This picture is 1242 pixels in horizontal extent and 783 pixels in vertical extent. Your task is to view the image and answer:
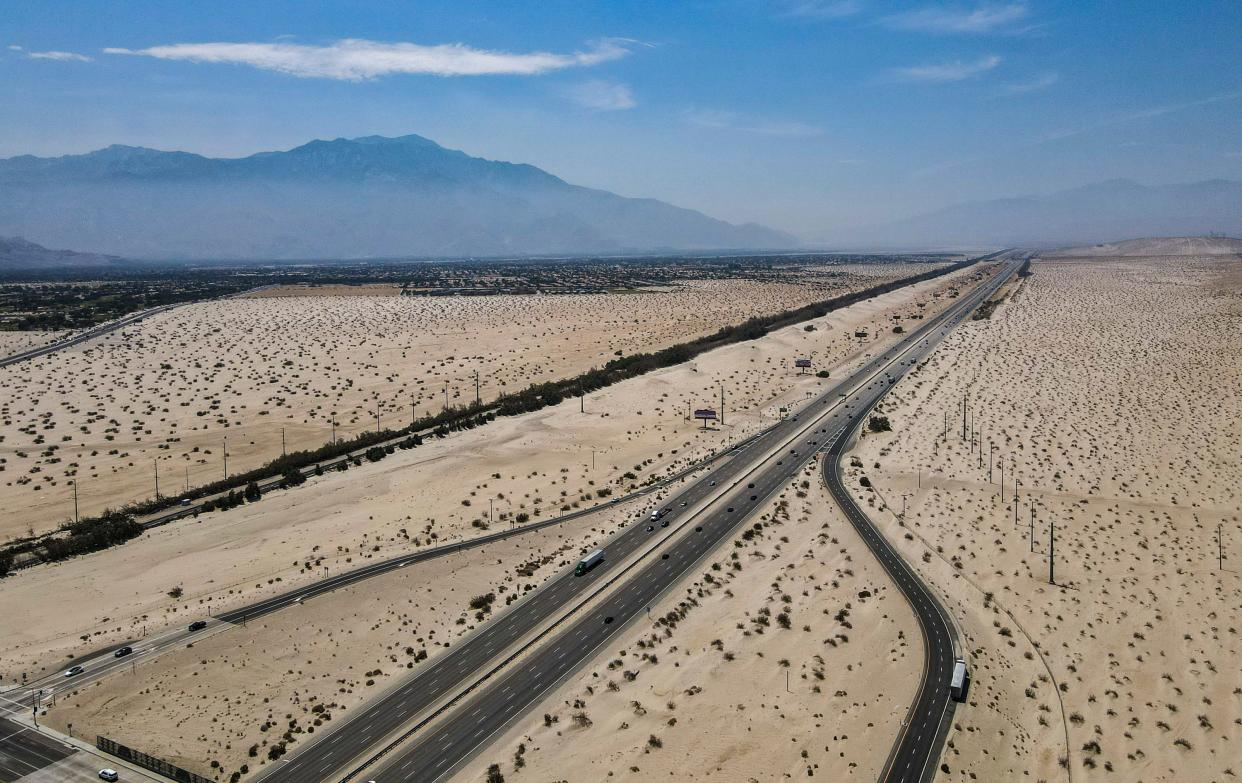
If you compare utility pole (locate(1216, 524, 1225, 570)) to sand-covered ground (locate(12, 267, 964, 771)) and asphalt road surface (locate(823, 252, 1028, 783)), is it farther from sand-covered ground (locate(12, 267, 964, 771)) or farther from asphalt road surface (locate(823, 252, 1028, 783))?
sand-covered ground (locate(12, 267, 964, 771))

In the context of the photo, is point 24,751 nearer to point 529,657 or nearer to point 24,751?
point 24,751

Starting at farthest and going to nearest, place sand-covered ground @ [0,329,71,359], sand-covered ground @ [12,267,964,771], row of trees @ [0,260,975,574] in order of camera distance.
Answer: sand-covered ground @ [0,329,71,359]
row of trees @ [0,260,975,574]
sand-covered ground @ [12,267,964,771]

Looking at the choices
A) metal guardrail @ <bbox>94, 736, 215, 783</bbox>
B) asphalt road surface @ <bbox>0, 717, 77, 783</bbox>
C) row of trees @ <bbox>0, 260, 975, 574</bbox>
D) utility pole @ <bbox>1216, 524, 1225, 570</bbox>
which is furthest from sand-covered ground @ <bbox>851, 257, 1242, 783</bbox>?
row of trees @ <bbox>0, 260, 975, 574</bbox>

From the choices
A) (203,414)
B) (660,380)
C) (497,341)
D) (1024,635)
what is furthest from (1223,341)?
(203,414)

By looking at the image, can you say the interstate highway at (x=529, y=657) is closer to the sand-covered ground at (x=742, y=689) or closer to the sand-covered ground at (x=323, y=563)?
the sand-covered ground at (x=742, y=689)

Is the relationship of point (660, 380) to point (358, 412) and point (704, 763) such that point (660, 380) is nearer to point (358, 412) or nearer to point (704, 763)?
point (358, 412)

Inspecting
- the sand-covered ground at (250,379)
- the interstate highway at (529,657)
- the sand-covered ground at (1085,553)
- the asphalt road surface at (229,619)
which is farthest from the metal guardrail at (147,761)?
the sand-covered ground at (250,379)
